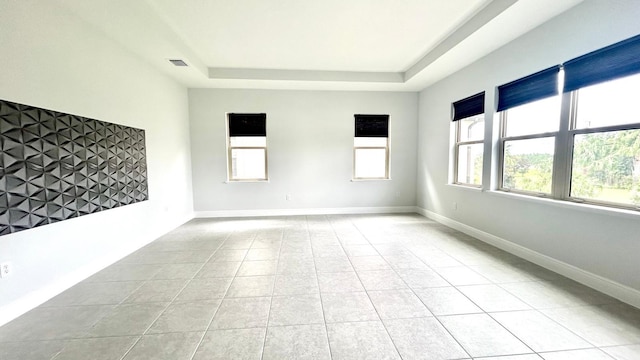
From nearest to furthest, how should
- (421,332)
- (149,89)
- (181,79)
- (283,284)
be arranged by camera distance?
1. (421,332)
2. (283,284)
3. (149,89)
4. (181,79)

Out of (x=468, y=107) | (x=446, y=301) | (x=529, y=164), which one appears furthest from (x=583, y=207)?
(x=468, y=107)

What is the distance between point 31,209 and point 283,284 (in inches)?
89.4

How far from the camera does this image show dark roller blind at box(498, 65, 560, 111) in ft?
9.16

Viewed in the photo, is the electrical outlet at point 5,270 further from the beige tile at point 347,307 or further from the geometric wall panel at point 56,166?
the beige tile at point 347,307

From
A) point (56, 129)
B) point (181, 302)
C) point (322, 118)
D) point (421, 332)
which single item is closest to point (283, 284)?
point (181, 302)

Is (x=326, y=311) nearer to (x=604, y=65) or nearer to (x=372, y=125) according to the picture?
(x=604, y=65)

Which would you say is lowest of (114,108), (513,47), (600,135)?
(600,135)

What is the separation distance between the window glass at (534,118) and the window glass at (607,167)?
1.16 feet

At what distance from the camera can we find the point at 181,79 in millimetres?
4688

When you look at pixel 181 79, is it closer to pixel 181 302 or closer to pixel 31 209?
pixel 31 209

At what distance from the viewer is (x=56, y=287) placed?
2.39m

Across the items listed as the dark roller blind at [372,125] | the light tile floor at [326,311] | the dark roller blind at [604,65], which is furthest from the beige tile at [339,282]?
the dark roller blind at [372,125]

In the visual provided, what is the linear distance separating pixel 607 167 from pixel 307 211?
4.57 metres

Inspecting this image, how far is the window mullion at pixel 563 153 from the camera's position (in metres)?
2.66
